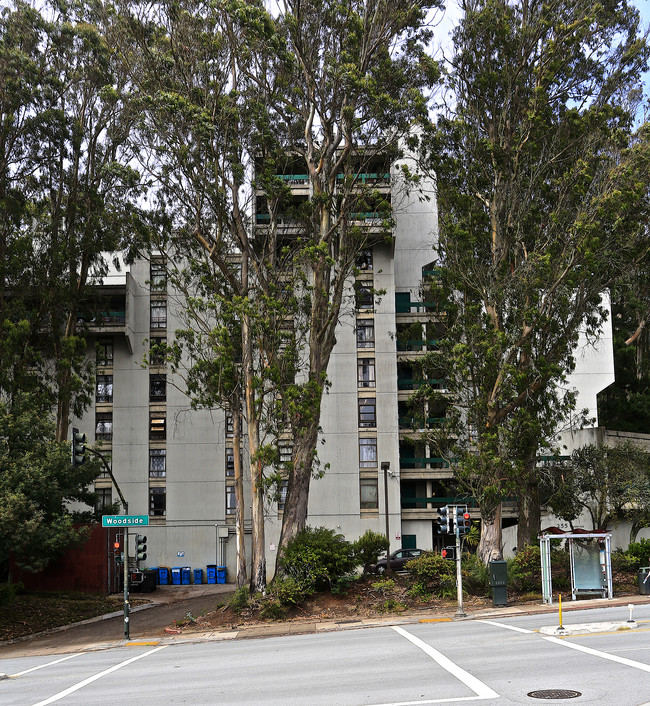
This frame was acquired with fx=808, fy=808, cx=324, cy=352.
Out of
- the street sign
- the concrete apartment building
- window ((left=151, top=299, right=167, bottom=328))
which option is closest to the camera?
the street sign

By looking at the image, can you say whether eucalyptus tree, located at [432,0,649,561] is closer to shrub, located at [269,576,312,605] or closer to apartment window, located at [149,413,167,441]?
shrub, located at [269,576,312,605]

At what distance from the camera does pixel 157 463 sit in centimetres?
4984

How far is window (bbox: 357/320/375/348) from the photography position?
4941 cm

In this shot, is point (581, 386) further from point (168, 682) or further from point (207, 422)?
point (168, 682)

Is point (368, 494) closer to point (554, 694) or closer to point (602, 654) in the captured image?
point (602, 654)

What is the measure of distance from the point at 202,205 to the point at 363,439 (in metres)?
22.5

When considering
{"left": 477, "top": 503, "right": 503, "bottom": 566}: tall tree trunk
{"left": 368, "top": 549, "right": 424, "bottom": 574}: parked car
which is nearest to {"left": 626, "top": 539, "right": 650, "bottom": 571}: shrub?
{"left": 477, "top": 503, "right": 503, "bottom": 566}: tall tree trunk

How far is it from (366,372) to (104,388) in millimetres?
16357

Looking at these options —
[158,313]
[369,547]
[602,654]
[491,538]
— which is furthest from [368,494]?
[602,654]

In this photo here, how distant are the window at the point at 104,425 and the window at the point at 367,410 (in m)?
15.5

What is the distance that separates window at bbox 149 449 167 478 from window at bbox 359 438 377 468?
12.1 meters

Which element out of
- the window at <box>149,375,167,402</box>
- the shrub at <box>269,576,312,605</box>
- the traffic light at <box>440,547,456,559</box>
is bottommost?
the shrub at <box>269,576,312,605</box>

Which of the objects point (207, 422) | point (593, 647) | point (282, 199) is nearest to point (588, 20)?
point (282, 199)

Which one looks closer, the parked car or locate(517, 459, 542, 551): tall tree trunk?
locate(517, 459, 542, 551): tall tree trunk
